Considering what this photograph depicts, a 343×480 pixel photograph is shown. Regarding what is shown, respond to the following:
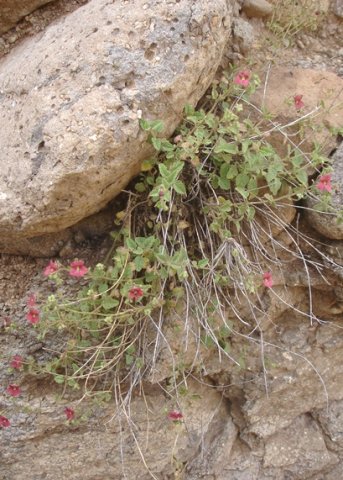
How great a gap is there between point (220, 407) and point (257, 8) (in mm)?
1818

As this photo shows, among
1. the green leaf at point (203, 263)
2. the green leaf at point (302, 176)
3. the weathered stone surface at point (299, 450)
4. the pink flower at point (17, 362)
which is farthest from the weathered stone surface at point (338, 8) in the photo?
the pink flower at point (17, 362)

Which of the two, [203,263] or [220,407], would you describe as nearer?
[203,263]

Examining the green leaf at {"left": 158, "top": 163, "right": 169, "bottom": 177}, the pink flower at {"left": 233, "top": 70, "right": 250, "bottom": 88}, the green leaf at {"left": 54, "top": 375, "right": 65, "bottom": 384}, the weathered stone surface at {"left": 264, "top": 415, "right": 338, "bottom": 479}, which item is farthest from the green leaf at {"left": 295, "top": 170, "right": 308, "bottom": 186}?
the weathered stone surface at {"left": 264, "top": 415, "right": 338, "bottom": 479}

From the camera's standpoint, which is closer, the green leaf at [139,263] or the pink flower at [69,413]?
the green leaf at [139,263]

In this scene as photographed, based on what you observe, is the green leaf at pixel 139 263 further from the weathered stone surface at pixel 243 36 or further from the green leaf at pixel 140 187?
the weathered stone surface at pixel 243 36

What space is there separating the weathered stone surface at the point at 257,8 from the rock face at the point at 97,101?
0.43 metres

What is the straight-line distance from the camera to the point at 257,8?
2428 millimetres

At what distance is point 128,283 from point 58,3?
122 centimetres

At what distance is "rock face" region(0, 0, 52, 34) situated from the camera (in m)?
2.26

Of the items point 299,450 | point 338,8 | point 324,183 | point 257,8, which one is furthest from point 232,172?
point 299,450

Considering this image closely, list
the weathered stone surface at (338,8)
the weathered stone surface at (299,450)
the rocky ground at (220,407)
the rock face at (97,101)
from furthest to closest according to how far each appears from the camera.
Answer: the weathered stone surface at (299,450)
the weathered stone surface at (338,8)
the rocky ground at (220,407)
the rock face at (97,101)

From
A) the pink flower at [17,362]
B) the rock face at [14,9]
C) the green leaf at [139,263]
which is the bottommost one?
the pink flower at [17,362]

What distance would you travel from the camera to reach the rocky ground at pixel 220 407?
2.23 metres

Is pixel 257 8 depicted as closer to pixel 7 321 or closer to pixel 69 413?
pixel 7 321
